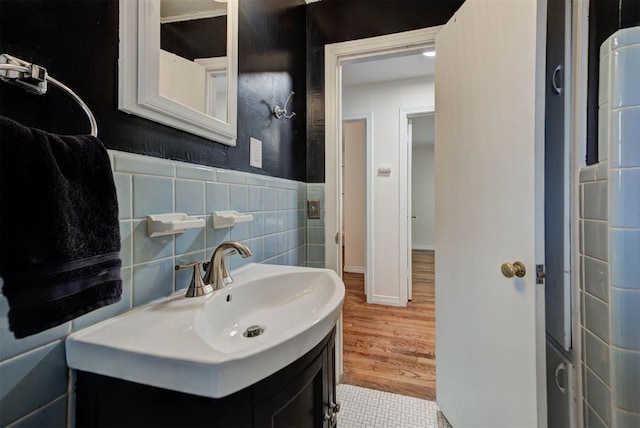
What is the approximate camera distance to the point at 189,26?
2.75ft

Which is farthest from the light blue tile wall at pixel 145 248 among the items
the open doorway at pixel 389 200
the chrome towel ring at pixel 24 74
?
the open doorway at pixel 389 200

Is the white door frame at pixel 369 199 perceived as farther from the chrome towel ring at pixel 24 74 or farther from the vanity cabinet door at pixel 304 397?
the chrome towel ring at pixel 24 74

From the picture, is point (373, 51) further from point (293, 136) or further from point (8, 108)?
point (8, 108)

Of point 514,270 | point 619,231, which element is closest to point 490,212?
point 514,270

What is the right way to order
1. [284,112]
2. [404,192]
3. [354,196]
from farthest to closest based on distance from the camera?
[354,196]
[404,192]
[284,112]

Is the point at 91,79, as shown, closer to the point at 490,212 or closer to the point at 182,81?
the point at 182,81

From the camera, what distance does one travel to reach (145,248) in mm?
657

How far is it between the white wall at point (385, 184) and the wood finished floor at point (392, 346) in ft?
0.88

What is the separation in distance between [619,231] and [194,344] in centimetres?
102

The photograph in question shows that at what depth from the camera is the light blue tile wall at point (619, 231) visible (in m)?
0.66

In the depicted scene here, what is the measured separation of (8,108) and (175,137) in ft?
1.14

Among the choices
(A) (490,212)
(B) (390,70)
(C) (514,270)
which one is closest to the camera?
(C) (514,270)

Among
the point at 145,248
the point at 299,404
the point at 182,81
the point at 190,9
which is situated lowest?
the point at 299,404

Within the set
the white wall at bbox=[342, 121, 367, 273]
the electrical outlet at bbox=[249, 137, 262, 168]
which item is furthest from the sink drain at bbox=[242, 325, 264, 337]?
the white wall at bbox=[342, 121, 367, 273]
